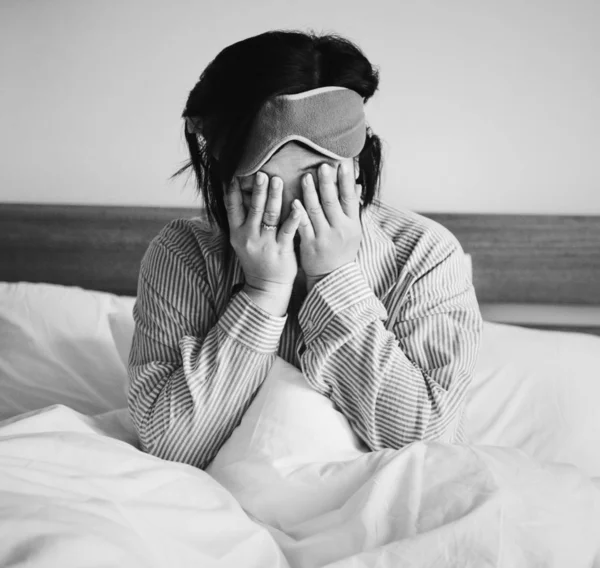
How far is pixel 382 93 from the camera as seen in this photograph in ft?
5.63

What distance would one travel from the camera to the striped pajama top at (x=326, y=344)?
2.98ft

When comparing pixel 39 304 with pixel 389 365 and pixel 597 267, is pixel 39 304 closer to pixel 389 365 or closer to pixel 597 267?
pixel 389 365

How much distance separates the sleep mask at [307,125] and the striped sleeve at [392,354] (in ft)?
0.62

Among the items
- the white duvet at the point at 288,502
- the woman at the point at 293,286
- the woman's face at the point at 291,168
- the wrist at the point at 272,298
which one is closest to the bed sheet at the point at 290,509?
the white duvet at the point at 288,502

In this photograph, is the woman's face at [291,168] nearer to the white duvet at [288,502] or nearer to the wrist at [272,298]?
the wrist at [272,298]

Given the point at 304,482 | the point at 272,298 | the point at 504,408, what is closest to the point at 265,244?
the point at 272,298

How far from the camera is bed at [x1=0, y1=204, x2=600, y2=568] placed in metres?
0.64

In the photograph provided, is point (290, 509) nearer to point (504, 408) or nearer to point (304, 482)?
point (304, 482)

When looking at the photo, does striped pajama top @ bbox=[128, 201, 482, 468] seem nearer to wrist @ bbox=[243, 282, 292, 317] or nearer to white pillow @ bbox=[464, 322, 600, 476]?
wrist @ bbox=[243, 282, 292, 317]

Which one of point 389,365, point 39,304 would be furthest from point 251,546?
point 39,304

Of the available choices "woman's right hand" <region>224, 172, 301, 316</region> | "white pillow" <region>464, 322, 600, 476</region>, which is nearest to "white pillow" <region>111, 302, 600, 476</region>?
"white pillow" <region>464, 322, 600, 476</region>

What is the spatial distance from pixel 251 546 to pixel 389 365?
0.32 m

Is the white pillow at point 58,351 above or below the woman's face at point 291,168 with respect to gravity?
below

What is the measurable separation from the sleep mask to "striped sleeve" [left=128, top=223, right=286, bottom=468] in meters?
0.22
